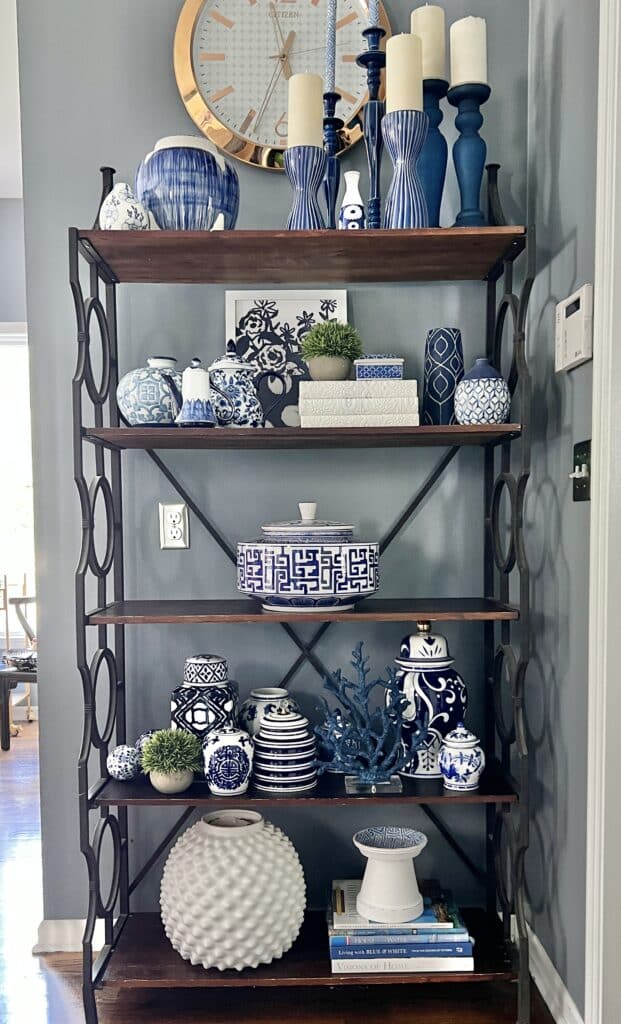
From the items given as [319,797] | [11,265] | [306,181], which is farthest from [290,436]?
[11,265]

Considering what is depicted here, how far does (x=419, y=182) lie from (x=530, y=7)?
0.63 meters

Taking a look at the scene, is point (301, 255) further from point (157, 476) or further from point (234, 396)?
point (157, 476)

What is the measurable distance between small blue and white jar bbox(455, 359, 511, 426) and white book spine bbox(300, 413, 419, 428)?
0.11 meters

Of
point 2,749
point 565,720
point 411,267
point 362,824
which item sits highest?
point 411,267

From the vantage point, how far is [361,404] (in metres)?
1.73

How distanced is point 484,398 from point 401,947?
114cm

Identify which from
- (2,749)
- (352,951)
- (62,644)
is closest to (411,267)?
(62,644)

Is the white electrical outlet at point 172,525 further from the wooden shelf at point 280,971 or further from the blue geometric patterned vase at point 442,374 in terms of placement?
the wooden shelf at point 280,971

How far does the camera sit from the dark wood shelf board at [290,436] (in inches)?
66.0

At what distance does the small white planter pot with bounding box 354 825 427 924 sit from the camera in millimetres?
1789

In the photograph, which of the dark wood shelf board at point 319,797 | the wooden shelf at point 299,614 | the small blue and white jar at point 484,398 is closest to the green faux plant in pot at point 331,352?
the small blue and white jar at point 484,398

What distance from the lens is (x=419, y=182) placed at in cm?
173

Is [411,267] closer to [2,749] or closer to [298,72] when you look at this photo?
[298,72]

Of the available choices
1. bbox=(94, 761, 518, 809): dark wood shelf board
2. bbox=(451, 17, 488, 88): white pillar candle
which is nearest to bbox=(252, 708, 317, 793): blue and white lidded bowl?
bbox=(94, 761, 518, 809): dark wood shelf board
